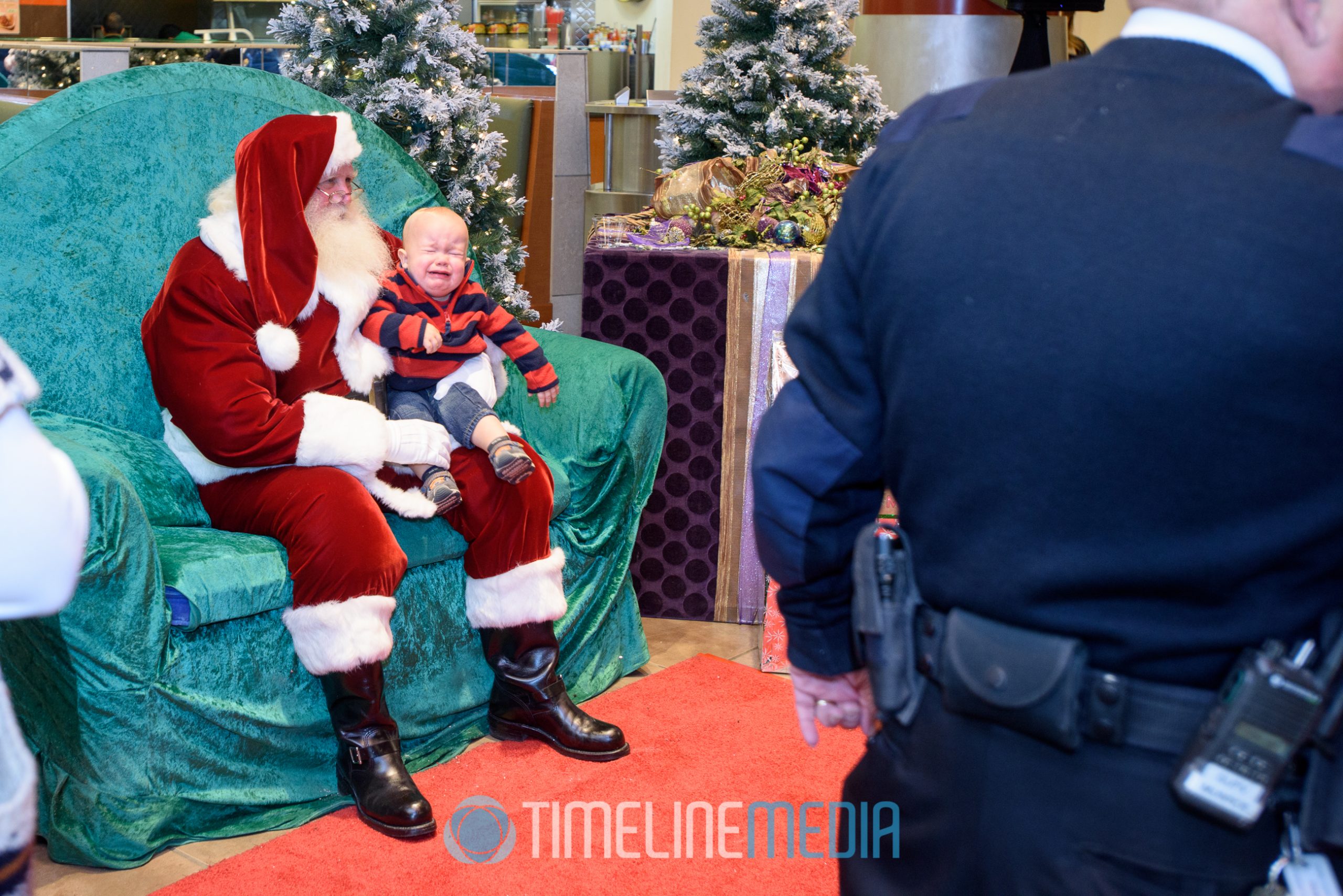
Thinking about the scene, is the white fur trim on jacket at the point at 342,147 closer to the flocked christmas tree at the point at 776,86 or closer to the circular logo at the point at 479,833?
the circular logo at the point at 479,833

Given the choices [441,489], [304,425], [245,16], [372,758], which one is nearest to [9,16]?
[245,16]

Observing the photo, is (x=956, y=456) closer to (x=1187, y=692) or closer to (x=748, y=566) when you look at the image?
(x=1187, y=692)

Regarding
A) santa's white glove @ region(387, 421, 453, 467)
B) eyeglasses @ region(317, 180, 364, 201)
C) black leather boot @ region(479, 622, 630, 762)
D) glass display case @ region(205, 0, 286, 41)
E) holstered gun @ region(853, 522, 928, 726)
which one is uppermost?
glass display case @ region(205, 0, 286, 41)

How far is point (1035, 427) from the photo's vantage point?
88 centimetres

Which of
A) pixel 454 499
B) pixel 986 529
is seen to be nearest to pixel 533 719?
pixel 454 499

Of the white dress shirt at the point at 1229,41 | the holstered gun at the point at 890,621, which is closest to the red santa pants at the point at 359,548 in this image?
the holstered gun at the point at 890,621

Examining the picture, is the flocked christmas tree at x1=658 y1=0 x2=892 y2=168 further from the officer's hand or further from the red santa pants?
the officer's hand

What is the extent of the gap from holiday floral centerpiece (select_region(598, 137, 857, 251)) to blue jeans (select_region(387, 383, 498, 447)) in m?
0.91

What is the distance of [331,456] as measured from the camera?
214 centimetres

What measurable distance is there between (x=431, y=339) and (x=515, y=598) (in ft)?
1.77

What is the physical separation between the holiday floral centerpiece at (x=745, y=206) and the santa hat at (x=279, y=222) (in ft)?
3.48

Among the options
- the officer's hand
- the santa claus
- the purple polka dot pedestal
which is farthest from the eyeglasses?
the officer's hand

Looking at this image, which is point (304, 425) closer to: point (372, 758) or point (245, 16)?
point (372, 758)

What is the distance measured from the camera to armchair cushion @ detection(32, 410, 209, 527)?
2.08 meters
